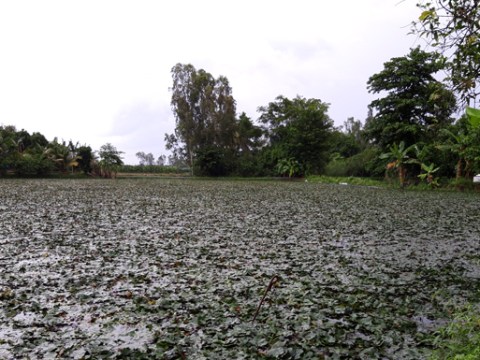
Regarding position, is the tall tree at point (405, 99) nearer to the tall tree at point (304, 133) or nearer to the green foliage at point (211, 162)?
the tall tree at point (304, 133)

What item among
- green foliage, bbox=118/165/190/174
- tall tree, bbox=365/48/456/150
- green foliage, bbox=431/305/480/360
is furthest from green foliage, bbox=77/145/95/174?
green foliage, bbox=431/305/480/360

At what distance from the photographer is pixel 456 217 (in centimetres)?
977

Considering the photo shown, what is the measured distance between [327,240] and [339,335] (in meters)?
3.98

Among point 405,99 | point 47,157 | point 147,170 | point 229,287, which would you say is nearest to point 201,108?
point 147,170

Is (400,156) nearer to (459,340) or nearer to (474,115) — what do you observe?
(474,115)

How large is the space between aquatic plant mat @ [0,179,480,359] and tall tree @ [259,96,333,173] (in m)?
25.9

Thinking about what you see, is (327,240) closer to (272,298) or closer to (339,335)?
(272,298)

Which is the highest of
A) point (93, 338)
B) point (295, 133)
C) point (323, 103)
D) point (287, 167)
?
point (323, 103)

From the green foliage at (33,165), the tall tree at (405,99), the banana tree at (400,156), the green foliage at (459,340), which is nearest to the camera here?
the green foliage at (459,340)

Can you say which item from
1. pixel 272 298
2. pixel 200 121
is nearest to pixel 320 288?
pixel 272 298

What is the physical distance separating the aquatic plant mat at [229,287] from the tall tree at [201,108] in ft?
106

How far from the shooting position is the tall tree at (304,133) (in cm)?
3381

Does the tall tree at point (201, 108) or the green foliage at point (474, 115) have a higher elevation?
the tall tree at point (201, 108)

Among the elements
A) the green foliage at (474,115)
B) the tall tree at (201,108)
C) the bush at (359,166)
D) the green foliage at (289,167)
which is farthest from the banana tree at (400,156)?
the tall tree at (201,108)
